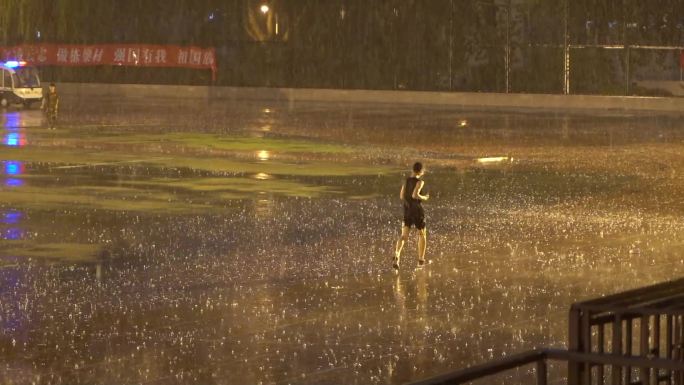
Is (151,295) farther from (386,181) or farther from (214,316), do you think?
(386,181)

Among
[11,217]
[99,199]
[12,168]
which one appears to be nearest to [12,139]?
[12,168]

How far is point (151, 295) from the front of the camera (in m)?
13.0

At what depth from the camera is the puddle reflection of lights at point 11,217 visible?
1847 centimetres

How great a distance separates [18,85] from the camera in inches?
1929

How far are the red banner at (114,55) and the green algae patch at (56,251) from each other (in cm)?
Answer: 4499

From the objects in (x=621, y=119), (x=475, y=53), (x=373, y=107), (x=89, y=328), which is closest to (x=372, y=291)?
(x=89, y=328)

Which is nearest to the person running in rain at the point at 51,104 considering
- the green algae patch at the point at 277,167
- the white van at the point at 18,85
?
the green algae patch at the point at 277,167

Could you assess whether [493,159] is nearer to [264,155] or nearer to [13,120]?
[264,155]

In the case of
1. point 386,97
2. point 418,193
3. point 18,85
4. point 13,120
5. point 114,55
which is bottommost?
point 13,120

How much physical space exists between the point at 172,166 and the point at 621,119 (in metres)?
20.4

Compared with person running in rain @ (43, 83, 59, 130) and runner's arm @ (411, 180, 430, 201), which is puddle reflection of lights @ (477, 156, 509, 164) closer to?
runner's arm @ (411, 180, 430, 201)

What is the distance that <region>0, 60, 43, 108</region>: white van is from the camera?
4859 centimetres

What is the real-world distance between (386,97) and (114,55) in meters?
14.9

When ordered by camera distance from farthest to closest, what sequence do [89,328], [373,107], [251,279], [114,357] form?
1. [373,107]
2. [251,279]
3. [89,328]
4. [114,357]
